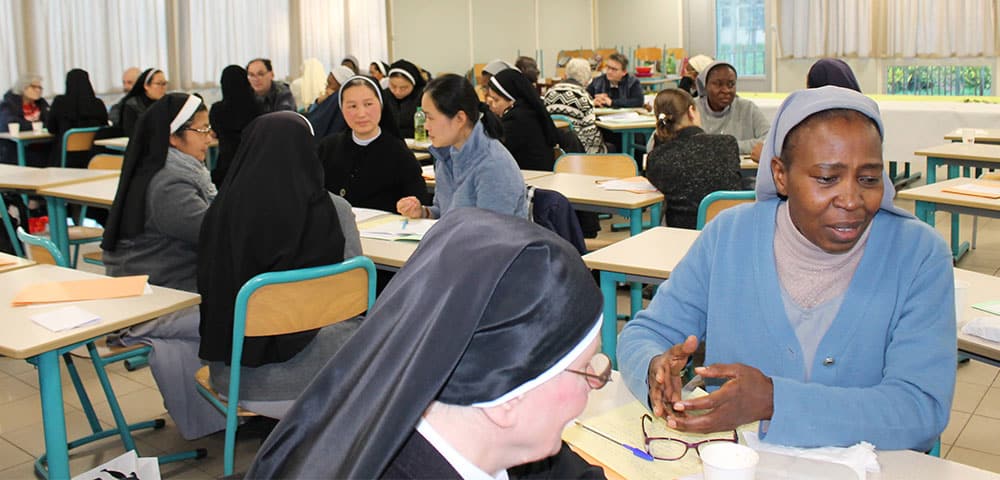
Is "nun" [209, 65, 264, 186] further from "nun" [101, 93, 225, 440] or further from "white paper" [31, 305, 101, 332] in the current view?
"white paper" [31, 305, 101, 332]

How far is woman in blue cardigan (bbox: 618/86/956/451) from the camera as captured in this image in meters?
1.71

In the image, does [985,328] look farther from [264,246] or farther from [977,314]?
[264,246]

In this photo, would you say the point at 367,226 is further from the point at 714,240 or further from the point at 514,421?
the point at 514,421

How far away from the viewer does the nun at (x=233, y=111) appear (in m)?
8.18

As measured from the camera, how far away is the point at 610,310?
3418 millimetres

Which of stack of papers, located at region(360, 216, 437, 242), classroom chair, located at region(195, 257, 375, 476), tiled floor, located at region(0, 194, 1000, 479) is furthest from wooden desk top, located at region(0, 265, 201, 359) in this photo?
stack of papers, located at region(360, 216, 437, 242)

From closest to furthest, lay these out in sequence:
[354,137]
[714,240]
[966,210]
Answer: [714,240] → [966,210] → [354,137]

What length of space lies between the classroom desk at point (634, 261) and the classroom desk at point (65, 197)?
9.92ft

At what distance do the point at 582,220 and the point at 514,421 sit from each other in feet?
13.3

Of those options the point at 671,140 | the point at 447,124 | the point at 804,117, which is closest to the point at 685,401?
the point at 804,117

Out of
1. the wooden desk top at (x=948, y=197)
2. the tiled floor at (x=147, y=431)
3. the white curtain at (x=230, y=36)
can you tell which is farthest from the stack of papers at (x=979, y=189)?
the white curtain at (x=230, y=36)

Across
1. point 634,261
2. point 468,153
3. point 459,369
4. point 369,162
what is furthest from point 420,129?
point 459,369

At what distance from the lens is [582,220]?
16.8 feet

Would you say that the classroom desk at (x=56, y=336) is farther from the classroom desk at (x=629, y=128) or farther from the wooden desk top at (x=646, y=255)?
the classroom desk at (x=629, y=128)
